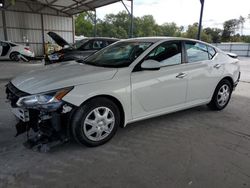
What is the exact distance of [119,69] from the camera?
3.08m

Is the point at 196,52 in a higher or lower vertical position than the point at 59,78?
higher

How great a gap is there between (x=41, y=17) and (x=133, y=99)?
18.6 m

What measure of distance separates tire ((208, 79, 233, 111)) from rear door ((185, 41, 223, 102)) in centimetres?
20

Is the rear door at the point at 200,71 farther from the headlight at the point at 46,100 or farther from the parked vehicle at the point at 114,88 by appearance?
the headlight at the point at 46,100

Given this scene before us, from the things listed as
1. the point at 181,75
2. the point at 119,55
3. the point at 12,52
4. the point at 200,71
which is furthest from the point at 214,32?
the point at 119,55

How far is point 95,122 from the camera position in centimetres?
289

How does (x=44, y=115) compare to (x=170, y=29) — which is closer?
(x=44, y=115)

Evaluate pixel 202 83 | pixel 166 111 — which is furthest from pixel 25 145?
pixel 202 83

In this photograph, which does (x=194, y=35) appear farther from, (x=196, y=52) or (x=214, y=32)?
(x=196, y=52)

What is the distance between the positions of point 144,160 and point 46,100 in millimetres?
1358

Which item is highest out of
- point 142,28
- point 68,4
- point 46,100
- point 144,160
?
point 142,28

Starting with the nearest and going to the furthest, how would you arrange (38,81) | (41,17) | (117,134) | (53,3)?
(38,81), (117,134), (53,3), (41,17)

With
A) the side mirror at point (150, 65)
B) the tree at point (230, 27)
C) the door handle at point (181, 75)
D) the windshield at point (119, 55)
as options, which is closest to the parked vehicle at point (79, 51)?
the windshield at point (119, 55)

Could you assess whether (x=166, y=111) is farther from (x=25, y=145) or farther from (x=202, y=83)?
(x=25, y=145)
